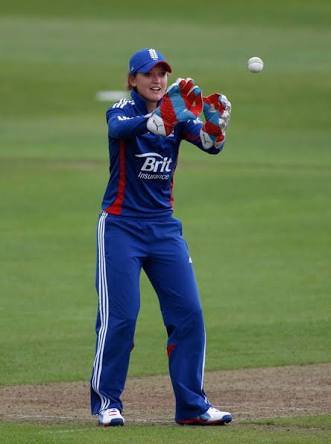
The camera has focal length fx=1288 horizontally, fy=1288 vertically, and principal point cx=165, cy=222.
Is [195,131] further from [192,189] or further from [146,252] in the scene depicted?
[192,189]

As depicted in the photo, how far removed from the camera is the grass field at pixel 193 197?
1203 centimetres

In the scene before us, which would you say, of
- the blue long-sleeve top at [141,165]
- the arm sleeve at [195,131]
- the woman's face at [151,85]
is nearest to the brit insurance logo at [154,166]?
the blue long-sleeve top at [141,165]

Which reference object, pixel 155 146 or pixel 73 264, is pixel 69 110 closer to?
pixel 73 264

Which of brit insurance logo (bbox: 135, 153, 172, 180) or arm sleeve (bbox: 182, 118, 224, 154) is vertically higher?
arm sleeve (bbox: 182, 118, 224, 154)

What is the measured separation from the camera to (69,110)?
115ft

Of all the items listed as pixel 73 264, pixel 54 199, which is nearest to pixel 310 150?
pixel 54 199

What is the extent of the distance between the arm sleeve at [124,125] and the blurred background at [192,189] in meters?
3.27

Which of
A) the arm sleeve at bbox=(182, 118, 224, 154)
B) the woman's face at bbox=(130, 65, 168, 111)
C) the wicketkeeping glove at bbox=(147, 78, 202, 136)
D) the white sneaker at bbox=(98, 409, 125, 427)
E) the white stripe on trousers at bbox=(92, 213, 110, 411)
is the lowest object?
the white sneaker at bbox=(98, 409, 125, 427)

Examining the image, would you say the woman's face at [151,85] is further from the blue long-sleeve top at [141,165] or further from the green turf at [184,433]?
the green turf at [184,433]

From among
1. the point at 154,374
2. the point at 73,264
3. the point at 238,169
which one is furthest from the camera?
the point at 238,169

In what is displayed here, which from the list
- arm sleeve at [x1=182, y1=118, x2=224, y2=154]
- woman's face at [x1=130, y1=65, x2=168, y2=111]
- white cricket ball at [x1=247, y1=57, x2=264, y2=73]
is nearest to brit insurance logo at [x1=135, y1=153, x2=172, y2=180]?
arm sleeve at [x1=182, y1=118, x2=224, y2=154]

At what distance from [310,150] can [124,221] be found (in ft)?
67.1

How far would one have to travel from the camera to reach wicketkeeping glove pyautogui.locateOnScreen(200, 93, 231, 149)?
8.02 metres

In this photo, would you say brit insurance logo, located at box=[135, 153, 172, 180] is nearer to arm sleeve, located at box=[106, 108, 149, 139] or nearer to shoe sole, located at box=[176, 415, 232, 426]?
arm sleeve, located at box=[106, 108, 149, 139]
